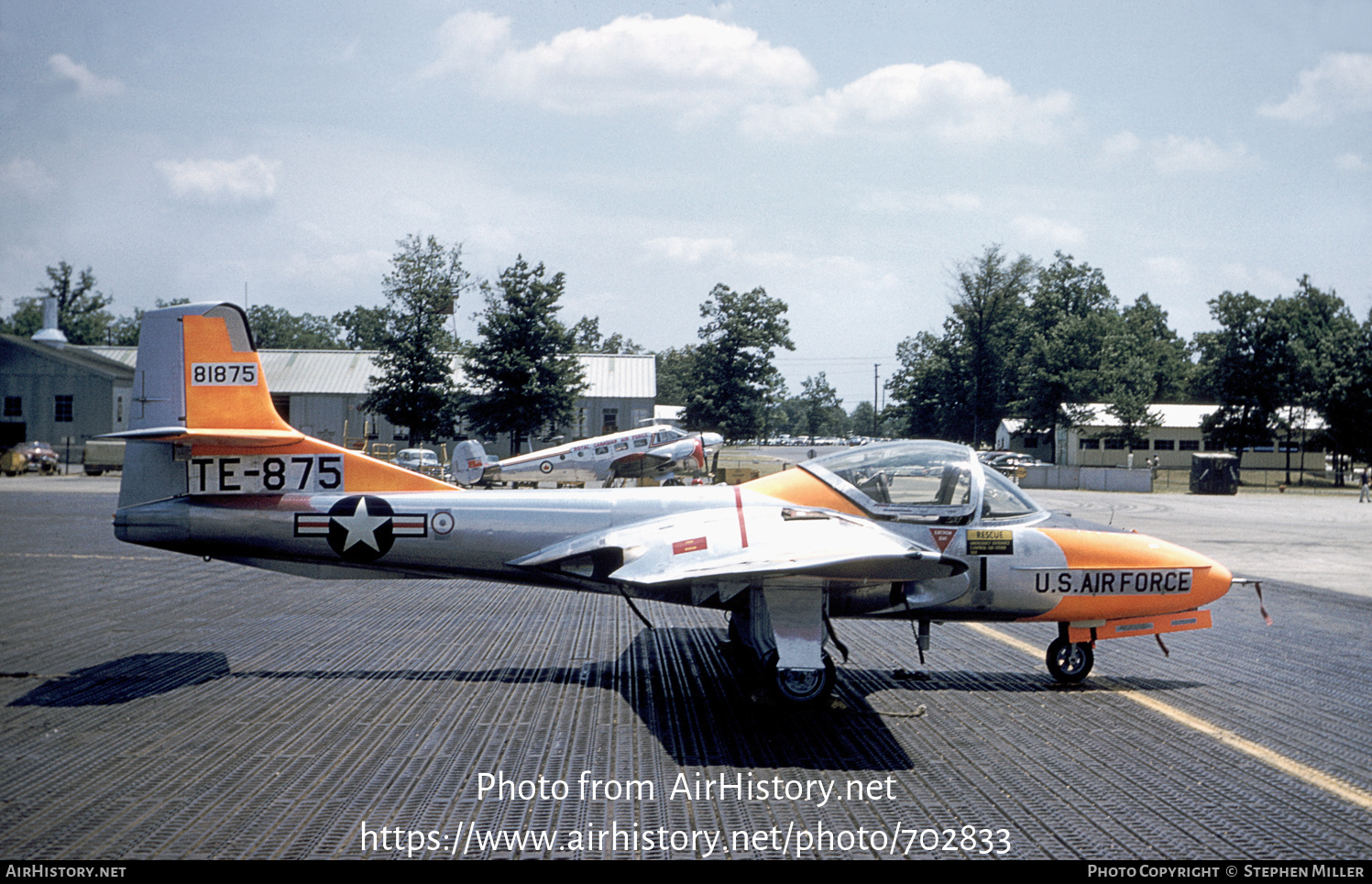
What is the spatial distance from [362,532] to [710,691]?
354 cm

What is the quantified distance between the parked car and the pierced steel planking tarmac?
4169 cm

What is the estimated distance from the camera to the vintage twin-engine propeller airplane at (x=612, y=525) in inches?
308

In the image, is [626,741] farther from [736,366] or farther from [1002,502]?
[736,366]

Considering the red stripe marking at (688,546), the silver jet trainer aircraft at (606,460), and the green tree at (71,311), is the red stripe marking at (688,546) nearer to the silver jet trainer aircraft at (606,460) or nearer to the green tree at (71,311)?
the silver jet trainer aircraft at (606,460)

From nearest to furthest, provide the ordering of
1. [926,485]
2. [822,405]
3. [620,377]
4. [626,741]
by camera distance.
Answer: [626,741], [926,485], [620,377], [822,405]

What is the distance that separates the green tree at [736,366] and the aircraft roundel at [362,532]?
56.6m

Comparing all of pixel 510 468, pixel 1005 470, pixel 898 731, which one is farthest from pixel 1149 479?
pixel 898 731

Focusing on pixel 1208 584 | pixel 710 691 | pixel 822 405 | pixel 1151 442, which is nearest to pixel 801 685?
pixel 710 691

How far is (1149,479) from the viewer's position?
156ft

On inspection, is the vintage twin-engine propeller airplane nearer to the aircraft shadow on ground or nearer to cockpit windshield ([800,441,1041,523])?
cockpit windshield ([800,441,1041,523])

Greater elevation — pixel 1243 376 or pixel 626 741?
pixel 1243 376

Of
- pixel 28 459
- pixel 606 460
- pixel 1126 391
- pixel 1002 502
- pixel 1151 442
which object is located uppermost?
pixel 1126 391

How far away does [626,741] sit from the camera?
6285 mm

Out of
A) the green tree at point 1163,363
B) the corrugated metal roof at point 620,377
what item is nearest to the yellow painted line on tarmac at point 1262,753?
the corrugated metal roof at point 620,377
